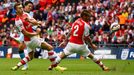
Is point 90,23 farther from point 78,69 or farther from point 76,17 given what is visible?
point 78,69

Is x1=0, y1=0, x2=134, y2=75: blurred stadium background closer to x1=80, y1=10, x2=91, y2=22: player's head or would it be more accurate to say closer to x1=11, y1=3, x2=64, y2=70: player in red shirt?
x1=11, y1=3, x2=64, y2=70: player in red shirt

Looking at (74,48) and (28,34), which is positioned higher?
(28,34)

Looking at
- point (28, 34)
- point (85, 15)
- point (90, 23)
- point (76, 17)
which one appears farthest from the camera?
point (76, 17)

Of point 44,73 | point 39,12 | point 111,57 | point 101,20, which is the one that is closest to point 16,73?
point 44,73

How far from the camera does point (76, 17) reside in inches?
1409

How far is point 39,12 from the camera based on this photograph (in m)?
37.9

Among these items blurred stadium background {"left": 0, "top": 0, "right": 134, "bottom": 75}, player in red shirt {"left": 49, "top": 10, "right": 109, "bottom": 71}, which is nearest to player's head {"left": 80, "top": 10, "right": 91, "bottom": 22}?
player in red shirt {"left": 49, "top": 10, "right": 109, "bottom": 71}

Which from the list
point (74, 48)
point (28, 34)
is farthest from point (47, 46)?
point (74, 48)

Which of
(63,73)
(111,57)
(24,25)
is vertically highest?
(24,25)

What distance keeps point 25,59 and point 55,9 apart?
17675 mm

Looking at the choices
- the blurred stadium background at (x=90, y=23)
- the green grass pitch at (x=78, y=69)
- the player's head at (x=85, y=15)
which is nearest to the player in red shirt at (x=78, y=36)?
the player's head at (x=85, y=15)

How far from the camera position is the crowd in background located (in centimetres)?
3309

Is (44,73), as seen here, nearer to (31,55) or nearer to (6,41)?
(31,55)

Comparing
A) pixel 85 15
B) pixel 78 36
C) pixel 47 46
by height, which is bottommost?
pixel 47 46
